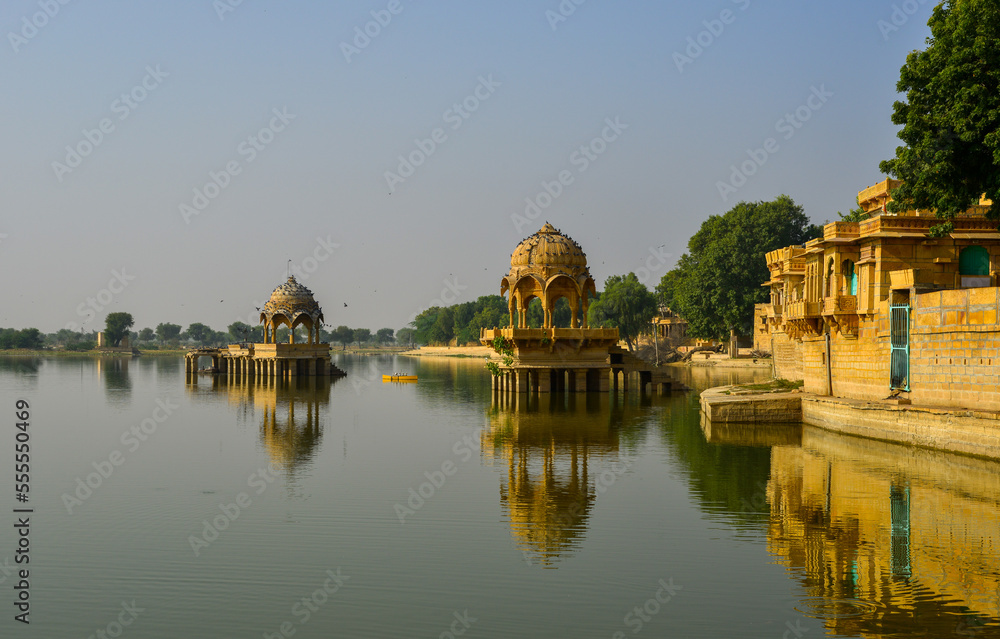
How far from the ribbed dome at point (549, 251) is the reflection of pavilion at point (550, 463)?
818cm

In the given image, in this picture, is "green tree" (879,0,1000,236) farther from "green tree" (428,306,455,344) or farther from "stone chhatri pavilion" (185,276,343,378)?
"green tree" (428,306,455,344)

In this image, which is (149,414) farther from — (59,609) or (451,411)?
(59,609)

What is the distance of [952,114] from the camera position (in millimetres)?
23281

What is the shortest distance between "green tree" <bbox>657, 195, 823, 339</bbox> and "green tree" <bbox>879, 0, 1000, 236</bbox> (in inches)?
1909

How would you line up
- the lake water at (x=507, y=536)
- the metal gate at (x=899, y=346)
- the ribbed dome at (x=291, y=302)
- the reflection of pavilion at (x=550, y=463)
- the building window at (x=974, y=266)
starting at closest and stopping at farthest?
the lake water at (x=507, y=536), the reflection of pavilion at (x=550, y=463), the metal gate at (x=899, y=346), the building window at (x=974, y=266), the ribbed dome at (x=291, y=302)

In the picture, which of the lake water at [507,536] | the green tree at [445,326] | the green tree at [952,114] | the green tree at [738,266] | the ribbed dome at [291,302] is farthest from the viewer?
the green tree at [445,326]

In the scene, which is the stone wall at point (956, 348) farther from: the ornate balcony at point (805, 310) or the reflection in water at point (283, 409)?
the reflection in water at point (283, 409)

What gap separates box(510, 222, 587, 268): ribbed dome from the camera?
45844 mm

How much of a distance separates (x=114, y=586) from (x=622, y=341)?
91284 mm

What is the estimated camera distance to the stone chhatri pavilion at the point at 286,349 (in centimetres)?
6506

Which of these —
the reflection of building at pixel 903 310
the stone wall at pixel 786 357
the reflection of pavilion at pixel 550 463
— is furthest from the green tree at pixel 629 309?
the reflection of building at pixel 903 310

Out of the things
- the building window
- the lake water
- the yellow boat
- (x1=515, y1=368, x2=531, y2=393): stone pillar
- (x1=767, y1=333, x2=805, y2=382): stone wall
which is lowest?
the lake water

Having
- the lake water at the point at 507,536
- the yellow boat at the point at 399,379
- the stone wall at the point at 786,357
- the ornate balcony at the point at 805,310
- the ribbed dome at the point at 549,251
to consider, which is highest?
the ribbed dome at the point at 549,251

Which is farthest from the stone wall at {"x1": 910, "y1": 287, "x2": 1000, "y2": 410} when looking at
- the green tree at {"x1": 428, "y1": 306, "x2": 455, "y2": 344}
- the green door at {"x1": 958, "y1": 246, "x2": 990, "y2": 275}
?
the green tree at {"x1": 428, "y1": 306, "x2": 455, "y2": 344}
